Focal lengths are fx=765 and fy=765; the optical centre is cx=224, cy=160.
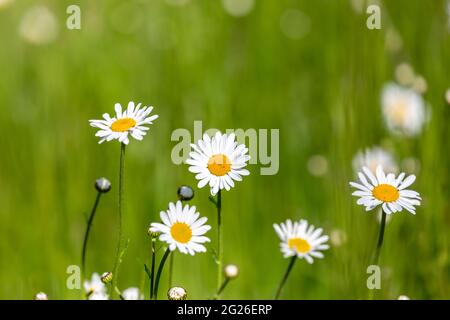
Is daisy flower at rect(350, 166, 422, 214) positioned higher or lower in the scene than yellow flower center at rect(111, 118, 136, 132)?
lower

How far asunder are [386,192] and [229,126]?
936 mm

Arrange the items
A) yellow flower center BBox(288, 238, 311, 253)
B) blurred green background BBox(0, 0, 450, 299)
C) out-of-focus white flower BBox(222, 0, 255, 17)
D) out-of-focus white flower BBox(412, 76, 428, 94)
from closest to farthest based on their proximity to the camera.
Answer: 1. yellow flower center BBox(288, 238, 311, 253)
2. blurred green background BBox(0, 0, 450, 299)
3. out-of-focus white flower BBox(412, 76, 428, 94)
4. out-of-focus white flower BBox(222, 0, 255, 17)

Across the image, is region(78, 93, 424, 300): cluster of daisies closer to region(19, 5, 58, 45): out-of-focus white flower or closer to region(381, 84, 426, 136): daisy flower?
region(381, 84, 426, 136): daisy flower

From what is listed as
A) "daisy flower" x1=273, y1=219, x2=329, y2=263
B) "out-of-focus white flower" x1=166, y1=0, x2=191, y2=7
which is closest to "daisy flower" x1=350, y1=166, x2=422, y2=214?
"daisy flower" x1=273, y1=219, x2=329, y2=263

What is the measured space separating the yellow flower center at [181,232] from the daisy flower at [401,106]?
0.95 meters

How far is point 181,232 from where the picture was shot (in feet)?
2.97

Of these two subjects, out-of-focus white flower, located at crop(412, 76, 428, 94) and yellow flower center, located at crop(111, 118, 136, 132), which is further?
out-of-focus white flower, located at crop(412, 76, 428, 94)

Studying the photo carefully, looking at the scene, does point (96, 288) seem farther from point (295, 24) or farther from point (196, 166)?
point (295, 24)

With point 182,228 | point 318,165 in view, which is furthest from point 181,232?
point 318,165

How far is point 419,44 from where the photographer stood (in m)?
1.89

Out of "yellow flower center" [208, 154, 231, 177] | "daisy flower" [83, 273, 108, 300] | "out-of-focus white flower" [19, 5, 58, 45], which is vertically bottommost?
"daisy flower" [83, 273, 108, 300]

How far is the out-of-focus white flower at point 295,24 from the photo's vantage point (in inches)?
86.6

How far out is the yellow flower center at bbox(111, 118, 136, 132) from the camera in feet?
2.96

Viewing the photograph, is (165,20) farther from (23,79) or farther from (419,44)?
(419,44)
